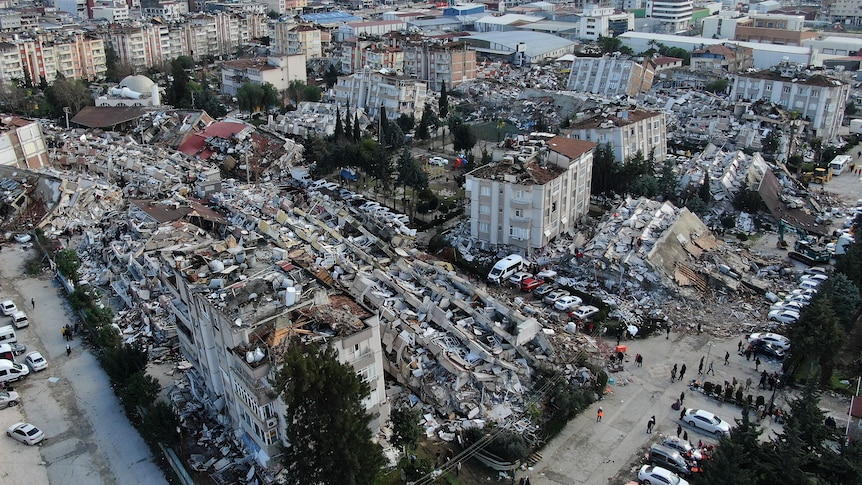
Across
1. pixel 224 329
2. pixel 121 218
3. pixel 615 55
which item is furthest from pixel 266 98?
pixel 224 329

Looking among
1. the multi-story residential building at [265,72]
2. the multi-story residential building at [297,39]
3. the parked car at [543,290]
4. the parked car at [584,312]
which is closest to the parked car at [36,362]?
the parked car at [543,290]

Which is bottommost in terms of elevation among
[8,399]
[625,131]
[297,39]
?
[8,399]

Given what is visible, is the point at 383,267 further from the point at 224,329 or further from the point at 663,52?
the point at 663,52

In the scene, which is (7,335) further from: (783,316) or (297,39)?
(297,39)

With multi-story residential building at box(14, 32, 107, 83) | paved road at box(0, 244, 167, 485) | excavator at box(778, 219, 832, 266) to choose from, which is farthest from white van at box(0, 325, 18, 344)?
multi-story residential building at box(14, 32, 107, 83)

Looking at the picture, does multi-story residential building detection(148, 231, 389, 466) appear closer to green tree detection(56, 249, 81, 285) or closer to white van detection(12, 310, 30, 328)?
white van detection(12, 310, 30, 328)

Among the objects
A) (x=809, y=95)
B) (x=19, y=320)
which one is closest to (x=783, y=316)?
(x=19, y=320)
